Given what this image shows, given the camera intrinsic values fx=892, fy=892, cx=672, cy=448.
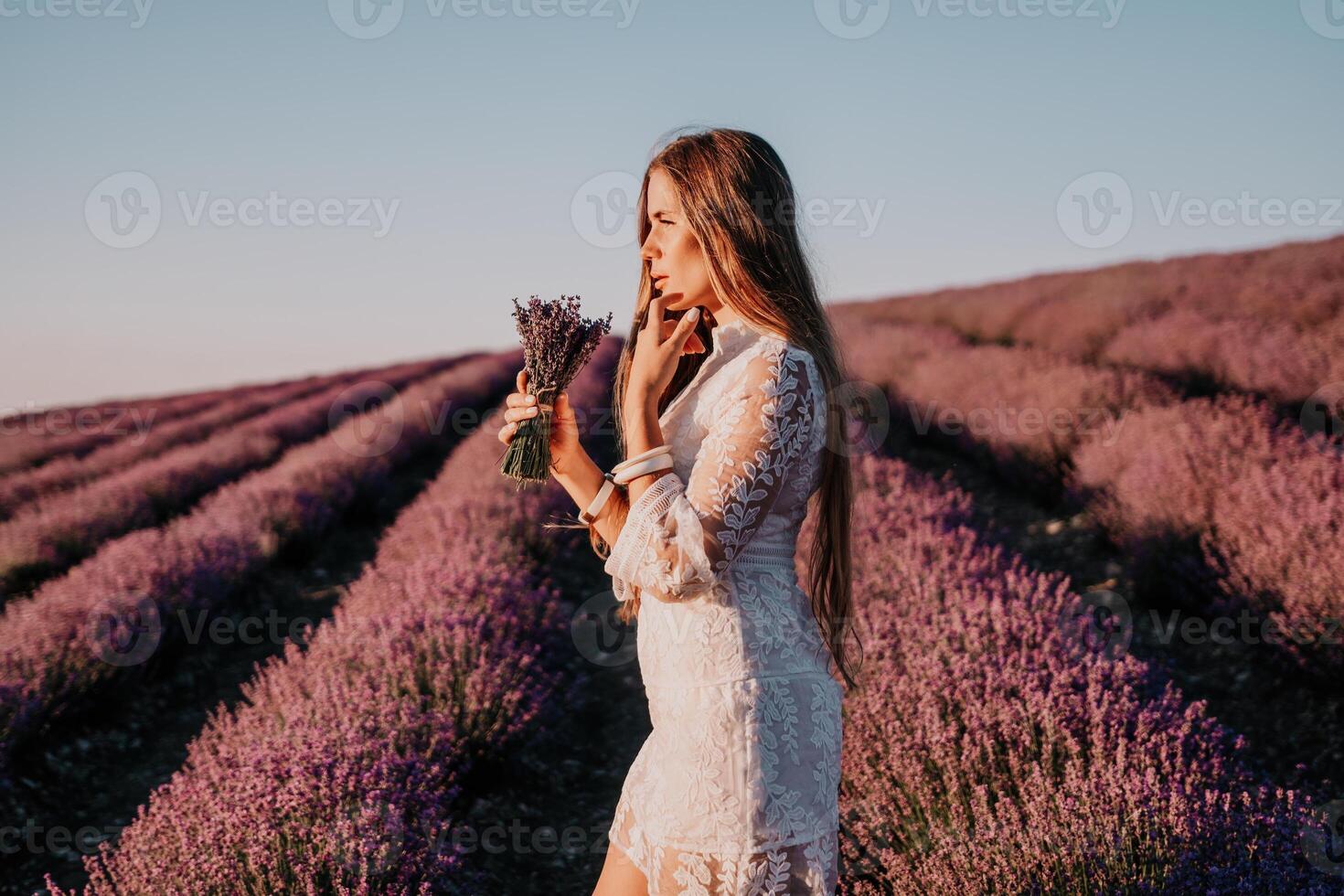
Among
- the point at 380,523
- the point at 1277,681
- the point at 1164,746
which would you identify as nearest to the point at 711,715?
the point at 1164,746

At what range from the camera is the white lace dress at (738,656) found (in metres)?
1.33

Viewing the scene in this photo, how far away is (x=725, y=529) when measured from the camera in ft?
4.29

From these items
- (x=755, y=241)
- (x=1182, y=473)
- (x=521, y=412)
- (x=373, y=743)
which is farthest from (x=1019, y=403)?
(x=521, y=412)

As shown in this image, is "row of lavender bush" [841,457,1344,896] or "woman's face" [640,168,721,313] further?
"row of lavender bush" [841,457,1344,896]

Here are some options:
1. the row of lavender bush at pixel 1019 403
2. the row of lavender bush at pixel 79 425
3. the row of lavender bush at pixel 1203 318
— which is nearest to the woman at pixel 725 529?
the row of lavender bush at pixel 1019 403

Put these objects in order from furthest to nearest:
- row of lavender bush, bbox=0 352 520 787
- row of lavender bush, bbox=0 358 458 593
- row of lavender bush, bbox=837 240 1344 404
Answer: row of lavender bush, bbox=837 240 1344 404, row of lavender bush, bbox=0 358 458 593, row of lavender bush, bbox=0 352 520 787

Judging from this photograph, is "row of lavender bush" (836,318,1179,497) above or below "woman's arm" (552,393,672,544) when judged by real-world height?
below

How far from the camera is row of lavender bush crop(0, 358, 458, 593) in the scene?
709cm

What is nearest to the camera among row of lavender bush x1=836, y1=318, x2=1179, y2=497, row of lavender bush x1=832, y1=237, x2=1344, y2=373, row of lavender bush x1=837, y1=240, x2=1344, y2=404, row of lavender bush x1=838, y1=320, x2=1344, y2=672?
row of lavender bush x1=838, y1=320, x2=1344, y2=672

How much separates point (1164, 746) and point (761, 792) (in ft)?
5.82

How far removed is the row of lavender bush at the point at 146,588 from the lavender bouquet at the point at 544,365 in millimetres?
3966

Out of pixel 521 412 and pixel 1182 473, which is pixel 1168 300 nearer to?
pixel 1182 473

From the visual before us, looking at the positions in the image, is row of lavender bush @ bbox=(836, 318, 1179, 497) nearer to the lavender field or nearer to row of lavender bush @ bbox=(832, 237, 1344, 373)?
the lavender field

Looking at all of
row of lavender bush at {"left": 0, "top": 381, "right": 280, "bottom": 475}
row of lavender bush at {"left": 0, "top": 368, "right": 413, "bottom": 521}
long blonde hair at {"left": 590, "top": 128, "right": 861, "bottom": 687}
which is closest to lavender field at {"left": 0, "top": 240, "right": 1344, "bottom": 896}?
row of lavender bush at {"left": 0, "top": 368, "right": 413, "bottom": 521}
